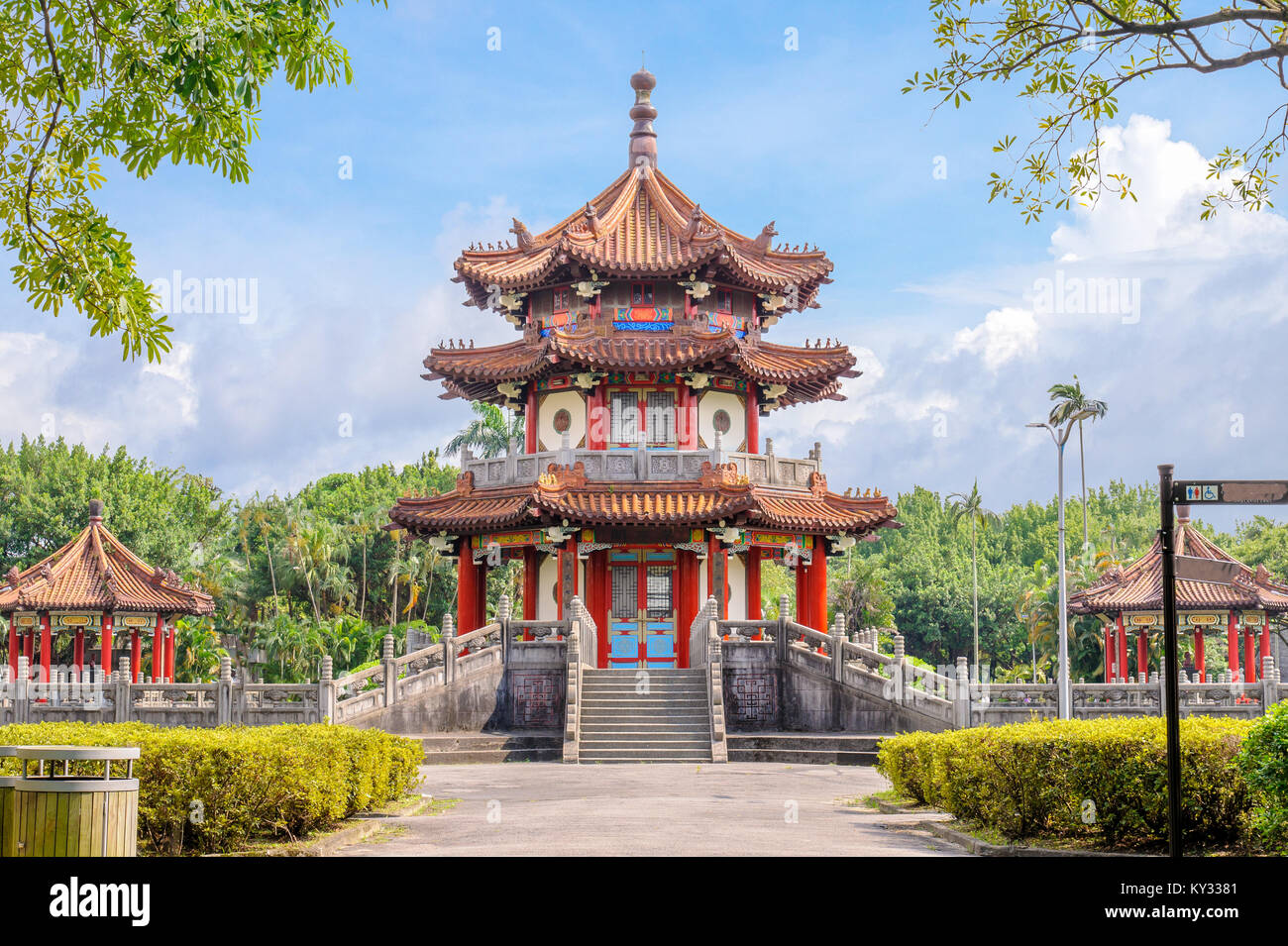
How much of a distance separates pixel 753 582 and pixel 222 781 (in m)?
21.6

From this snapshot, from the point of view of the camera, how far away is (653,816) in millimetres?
16406

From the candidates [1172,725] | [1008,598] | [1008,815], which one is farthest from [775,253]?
[1008,598]

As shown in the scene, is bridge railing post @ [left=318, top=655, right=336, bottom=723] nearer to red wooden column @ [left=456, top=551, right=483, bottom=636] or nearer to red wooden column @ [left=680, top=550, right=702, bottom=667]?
red wooden column @ [left=456, top=551, right=483, bottom=636]

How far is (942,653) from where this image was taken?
80.9 m

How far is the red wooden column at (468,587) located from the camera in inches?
1305

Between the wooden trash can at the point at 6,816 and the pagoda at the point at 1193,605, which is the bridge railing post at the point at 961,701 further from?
the wooden trash can at the point at 6,816

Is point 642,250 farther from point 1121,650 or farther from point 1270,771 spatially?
Result: point 1270,771

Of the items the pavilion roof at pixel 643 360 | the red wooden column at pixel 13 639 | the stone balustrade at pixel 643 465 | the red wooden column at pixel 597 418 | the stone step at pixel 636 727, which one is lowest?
the stone step at pixel 636 727

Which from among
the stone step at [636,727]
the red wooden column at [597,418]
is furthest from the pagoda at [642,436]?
the stone step at [636,727]

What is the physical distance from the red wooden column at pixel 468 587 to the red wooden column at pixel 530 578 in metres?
1.28

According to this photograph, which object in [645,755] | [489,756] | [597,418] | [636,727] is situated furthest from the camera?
[597,418]

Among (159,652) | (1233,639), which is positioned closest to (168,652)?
(159,652)

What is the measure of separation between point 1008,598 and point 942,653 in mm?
5826

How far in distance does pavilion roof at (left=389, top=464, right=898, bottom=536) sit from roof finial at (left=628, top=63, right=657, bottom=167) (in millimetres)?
10386
